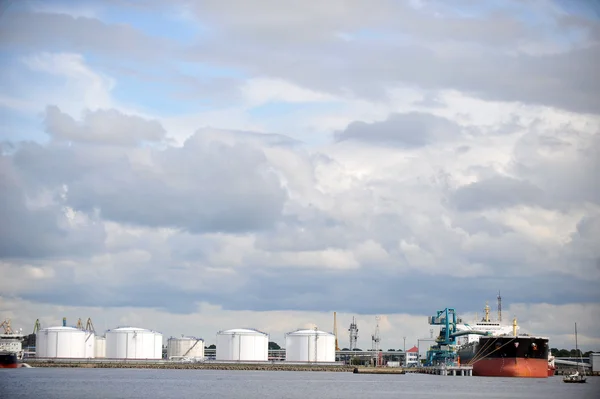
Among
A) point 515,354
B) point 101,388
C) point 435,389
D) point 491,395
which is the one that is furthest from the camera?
point 515,354

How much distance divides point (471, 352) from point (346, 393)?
244ft

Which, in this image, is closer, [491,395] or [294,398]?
[294,398]

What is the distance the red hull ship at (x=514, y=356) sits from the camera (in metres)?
166

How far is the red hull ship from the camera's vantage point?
6555 inches

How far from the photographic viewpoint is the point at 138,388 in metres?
127

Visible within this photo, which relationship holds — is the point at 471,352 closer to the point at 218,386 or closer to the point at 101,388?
the point at 218,386

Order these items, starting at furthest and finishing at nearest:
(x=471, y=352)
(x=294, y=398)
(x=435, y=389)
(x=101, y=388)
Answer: (x=471, y=352), (x=435, y=389), (x=101, y=388), (x=294, y=398)

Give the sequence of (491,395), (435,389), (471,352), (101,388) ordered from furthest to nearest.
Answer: (471,352), (435,389), (101,388), (491,395)

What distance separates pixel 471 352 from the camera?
190 metres

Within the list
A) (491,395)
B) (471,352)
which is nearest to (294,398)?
(491,395)

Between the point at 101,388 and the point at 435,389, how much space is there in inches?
1878

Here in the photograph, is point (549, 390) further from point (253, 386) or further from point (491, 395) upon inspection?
point (253, 386)

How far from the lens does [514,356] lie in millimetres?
168875

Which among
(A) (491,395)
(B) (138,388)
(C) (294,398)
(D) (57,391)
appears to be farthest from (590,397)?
(D) (57,391)
